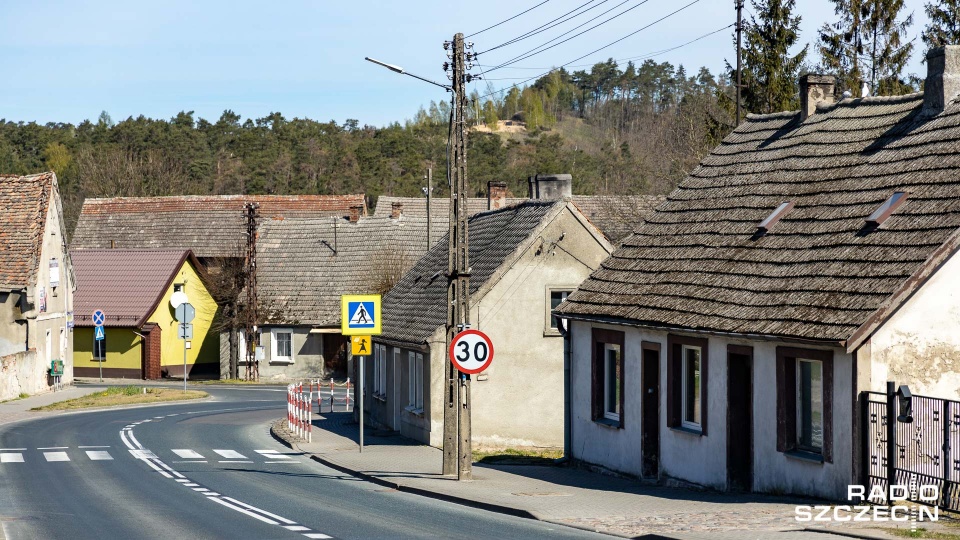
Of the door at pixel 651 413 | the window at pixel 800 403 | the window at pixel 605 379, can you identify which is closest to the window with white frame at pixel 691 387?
the door at pixel 651 413

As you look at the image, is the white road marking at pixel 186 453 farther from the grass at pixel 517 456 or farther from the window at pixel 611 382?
the window at pixel 611 382

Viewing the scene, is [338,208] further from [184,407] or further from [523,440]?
[523,440]

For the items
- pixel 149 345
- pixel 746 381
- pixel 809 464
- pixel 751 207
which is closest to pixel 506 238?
pixel 751 207

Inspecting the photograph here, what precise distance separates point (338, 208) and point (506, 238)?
53730 millimetres

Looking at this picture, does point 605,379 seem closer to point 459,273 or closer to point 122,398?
point 459,273

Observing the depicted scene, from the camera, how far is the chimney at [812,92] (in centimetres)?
2284

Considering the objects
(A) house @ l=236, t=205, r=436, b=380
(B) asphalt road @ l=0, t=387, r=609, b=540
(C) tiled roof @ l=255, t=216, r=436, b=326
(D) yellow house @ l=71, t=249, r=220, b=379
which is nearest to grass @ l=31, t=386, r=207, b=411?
(B) asphalt road @ l=0, t=387, r=609, b=540

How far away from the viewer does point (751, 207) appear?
21.2 metres

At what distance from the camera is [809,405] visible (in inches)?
692

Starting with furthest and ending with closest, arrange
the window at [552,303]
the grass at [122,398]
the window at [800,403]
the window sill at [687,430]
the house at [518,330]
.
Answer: the grass at [122,398], the window at [552,303], the house at [518,330], the window sill at [687,430], the window at [800,403]

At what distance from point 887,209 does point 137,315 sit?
48.7m

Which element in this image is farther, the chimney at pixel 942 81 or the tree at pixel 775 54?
the tree at pixel 775 54

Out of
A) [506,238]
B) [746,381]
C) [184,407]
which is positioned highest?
[506,238]

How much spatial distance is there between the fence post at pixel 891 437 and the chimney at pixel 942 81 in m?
5.66
